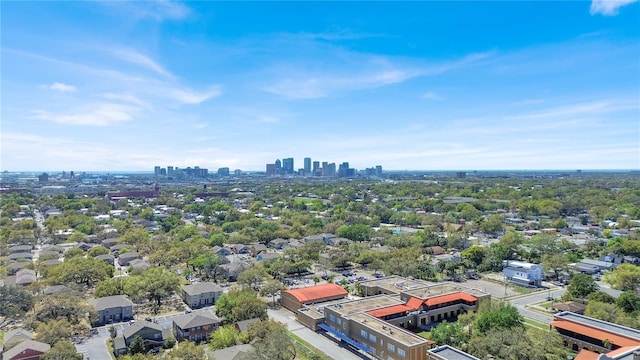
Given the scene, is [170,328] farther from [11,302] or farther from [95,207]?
[95,207]

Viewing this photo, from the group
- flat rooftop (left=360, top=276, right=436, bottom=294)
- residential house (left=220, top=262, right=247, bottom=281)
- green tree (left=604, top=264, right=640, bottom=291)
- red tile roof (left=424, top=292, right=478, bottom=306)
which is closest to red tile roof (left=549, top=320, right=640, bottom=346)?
red tile roof (left=424, top=292, right=478, bottom=306)

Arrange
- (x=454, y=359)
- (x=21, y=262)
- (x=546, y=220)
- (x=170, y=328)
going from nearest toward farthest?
(x=454, y=359), (x=170, y=328), (x=21, y=262), (x=546, y=220)

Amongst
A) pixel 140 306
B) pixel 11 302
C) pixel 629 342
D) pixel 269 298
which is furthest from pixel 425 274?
pixel 11 302

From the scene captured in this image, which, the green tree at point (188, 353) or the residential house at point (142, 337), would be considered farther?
the residential house at point (142, 337)

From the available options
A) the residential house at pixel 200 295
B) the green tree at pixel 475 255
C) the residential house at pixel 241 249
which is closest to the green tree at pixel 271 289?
the residential house at pixel 200 295

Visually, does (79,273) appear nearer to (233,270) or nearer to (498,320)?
(233,270)

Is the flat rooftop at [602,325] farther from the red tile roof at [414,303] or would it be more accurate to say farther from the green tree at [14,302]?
the green tree at [14,302]

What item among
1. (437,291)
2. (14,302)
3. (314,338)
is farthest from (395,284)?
(14,302)
